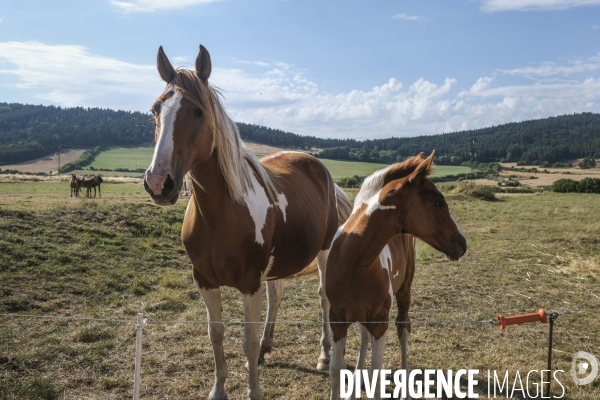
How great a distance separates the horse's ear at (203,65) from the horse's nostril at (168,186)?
3.09 ft

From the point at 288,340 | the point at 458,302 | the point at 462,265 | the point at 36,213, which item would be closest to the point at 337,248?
the point at 288,340

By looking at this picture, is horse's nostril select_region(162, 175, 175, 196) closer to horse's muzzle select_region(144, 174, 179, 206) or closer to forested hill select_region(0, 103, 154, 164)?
horse's muzzle select_region(144, 174, 179, 206)

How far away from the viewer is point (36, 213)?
1077 centimetres

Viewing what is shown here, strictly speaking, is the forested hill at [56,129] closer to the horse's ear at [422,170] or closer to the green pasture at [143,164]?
the green pasture at [143,164]

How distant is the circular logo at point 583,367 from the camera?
4.57 m

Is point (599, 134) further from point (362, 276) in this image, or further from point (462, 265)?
point (362, 276)

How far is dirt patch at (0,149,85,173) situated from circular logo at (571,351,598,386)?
222ft

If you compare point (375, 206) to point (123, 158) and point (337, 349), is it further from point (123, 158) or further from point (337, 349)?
point (123, 158)

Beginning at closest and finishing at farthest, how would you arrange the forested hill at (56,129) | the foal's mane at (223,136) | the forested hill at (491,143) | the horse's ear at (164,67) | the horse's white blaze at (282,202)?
the foal's mane at (223,136)
the horse's ear at (164,67)
the horse's white blaze at (282,202)
the forested hill at (491,143)
the forested hill at (56,129)

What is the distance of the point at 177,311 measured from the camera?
6836mm

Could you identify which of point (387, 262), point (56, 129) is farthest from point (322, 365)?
point (56, 129)

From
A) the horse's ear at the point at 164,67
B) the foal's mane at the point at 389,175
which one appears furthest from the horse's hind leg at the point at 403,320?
the horse's ear at the point at 164,67

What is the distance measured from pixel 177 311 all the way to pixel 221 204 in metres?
3.90

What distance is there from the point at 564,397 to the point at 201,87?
170 inches
